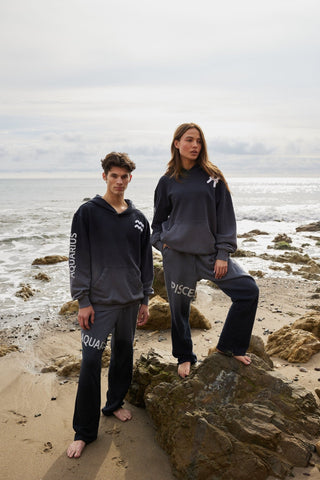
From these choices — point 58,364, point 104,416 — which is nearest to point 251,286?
point 104,416

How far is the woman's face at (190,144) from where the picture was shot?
3.75 metres

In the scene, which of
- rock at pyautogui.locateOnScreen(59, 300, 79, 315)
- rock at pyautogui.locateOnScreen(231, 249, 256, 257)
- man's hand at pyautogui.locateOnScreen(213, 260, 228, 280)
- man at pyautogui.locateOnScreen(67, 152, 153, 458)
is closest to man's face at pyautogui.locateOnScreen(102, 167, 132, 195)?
man at pyautogui.locateOnScreen(67, 152, 153, 458)

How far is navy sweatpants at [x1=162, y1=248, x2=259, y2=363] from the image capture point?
3617 millimetres

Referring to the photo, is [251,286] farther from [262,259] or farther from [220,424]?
[262,259]

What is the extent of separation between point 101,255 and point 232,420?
6.16ft

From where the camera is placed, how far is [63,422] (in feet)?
13.7

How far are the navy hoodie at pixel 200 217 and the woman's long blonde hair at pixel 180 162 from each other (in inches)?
2.0

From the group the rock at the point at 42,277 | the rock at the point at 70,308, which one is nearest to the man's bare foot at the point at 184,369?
the rock at the point at 70,308

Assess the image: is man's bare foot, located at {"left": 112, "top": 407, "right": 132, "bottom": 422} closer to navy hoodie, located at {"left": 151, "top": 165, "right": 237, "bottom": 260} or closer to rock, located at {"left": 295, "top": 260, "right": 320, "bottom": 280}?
navy hoodie, located at {"left": 151, "top": 165, "right": 237, "bottom": 260}

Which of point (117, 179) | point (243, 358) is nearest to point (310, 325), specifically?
point (243, 358)

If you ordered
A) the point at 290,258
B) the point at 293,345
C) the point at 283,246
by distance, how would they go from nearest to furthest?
the point at 293,345 → the point at 290,258 → the point at 283,246

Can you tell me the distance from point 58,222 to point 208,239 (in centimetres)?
2389

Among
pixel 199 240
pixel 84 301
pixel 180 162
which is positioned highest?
pixel 180 162

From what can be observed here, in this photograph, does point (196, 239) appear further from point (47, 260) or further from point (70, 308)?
point (47, 260)
